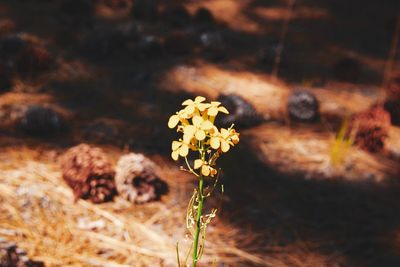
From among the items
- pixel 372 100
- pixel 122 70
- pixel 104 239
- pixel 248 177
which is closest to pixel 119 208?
pixel 104 239

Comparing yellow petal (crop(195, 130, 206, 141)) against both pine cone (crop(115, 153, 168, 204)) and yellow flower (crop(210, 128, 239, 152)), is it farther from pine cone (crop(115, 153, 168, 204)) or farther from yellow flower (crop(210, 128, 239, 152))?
pine cone (crop(115, 153, 168, 204))

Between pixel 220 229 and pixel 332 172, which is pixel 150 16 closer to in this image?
pixel 332 172

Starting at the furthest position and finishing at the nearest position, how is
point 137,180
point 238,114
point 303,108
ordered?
point 303,108, point 238,114, point 137,180

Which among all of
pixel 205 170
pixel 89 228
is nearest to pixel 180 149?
pixel 205 170

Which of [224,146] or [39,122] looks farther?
[39,122]

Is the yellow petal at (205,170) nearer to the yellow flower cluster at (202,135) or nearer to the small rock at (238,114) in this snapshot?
the yellow flower cluster at (202,135)

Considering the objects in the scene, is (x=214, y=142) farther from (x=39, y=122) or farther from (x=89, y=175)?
(x=39, y=122)
